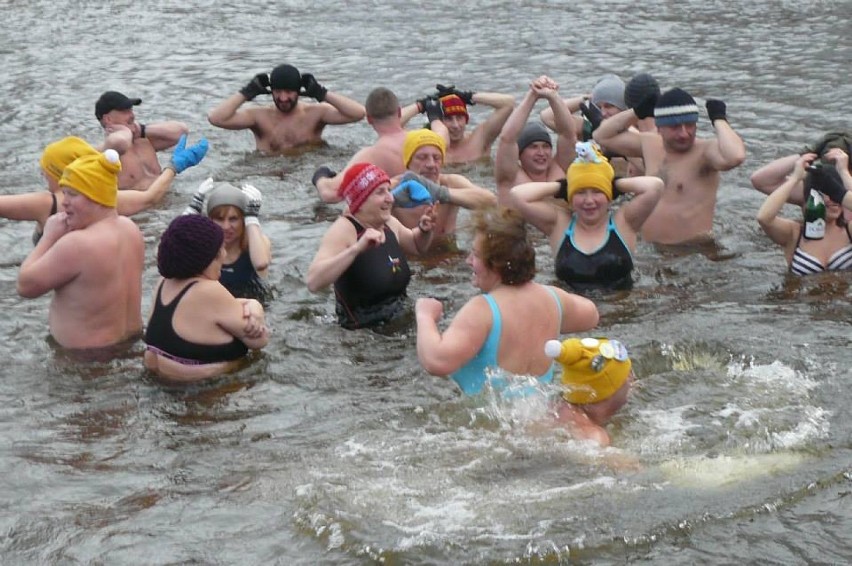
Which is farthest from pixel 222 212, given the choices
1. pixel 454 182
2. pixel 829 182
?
pixel 829 182

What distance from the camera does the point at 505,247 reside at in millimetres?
7066

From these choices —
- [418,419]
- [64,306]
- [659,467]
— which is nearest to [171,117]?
[64,306]

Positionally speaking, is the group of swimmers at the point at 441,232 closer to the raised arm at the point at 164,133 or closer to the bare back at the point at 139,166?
the bare back at the point at 139,166

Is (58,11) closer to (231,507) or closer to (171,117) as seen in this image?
(171,117)

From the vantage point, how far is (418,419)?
7898 mm

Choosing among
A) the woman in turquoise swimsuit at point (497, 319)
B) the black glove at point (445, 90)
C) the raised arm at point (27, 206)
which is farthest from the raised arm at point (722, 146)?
the raised arm at point (27, 206)

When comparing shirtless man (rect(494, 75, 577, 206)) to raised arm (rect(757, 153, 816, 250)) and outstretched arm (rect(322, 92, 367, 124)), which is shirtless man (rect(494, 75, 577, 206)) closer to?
raised arm (rect(757, 153, 816, 250))

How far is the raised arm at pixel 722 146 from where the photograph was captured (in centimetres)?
1065

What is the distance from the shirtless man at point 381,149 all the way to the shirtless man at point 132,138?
6.46ft

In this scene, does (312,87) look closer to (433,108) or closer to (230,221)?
(433,108)

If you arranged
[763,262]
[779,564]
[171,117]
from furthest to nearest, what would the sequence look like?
[171,117] < [763,262] < [779,564]

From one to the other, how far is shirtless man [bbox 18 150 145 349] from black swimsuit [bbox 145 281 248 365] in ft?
1.95

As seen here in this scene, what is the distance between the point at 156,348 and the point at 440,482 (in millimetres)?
2424

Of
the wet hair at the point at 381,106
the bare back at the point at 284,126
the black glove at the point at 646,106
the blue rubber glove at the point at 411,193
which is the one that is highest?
the black glove at the point at 646,106
